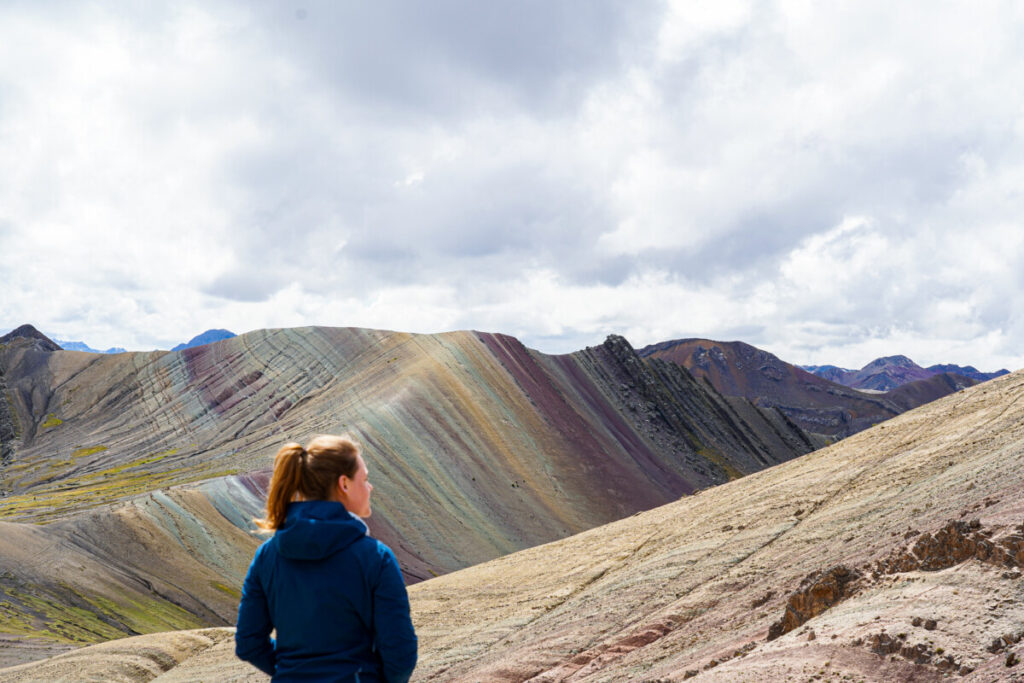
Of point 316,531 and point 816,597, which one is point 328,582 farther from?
point 816,597

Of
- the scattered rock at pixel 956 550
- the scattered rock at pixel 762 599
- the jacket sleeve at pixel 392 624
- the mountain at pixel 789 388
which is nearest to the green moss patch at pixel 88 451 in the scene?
the scattered rock at pixel 762 599

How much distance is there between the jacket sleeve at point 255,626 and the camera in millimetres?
3682

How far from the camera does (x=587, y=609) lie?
50.2ft

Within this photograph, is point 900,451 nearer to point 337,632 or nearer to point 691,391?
point 337,632

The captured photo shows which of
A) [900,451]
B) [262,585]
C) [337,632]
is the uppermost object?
[262,585]

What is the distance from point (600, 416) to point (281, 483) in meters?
63.5

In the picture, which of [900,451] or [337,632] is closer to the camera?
[337,632]

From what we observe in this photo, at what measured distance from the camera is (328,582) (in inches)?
136

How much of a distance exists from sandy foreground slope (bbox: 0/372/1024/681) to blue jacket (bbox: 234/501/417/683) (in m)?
5.41

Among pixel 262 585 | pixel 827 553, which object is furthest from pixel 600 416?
pixel 262 585

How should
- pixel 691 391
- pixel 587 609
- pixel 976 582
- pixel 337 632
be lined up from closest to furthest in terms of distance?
pixel 337 632, pixel 976 582, pixel 587 609, pixel 691 391

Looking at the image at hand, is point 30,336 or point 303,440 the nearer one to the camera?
point 303,440

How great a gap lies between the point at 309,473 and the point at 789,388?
530 feet

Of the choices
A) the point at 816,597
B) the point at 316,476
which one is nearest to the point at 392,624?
the point at 316,476
